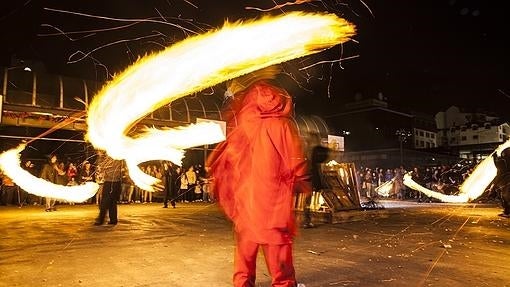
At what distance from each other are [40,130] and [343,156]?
26755 mm

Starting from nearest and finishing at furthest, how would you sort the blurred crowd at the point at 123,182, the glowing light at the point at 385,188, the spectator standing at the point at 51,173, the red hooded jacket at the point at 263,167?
the red hooded jacket at the point at 263,167 → the spectator standing at the point at 51,173 → the blurred crowd at the point at 123,182 → the glowing light at the point at 385,188

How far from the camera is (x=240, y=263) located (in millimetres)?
4020

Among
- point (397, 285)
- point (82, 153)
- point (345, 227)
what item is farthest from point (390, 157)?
point (397, 285)

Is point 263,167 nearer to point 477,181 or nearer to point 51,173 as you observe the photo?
point 51,173

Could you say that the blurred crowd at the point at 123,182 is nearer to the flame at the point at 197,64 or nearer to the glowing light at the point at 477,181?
the flame at the point at 197,64

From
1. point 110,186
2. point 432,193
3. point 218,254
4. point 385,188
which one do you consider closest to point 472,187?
point 432,193

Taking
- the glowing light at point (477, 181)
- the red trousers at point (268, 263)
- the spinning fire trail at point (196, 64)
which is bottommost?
the red trousers at point (268, 263)

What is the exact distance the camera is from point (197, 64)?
35.6ft

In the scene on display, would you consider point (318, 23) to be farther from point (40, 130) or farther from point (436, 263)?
point (40, 130)

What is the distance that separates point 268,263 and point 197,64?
7.75m

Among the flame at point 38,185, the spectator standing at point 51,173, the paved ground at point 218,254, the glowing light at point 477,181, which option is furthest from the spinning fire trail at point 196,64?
the glowing light at point 477,181

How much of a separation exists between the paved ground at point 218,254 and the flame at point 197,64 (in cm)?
297

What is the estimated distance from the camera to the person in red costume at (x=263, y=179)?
12.6ft

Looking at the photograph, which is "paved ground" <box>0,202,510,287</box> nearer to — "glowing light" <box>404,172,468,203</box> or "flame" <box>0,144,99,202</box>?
"flame" <box>0,144,99,202</box>
